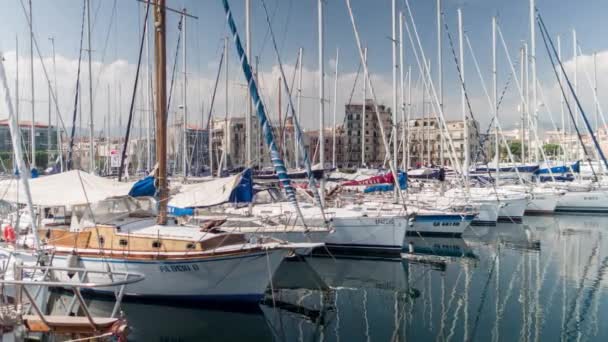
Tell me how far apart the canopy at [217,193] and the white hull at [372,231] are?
7690 millimetres

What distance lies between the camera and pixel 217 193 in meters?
16.7

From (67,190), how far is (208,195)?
489 centimetres

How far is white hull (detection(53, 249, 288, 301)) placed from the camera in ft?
48.3

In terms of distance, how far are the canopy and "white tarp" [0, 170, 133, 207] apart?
196cm

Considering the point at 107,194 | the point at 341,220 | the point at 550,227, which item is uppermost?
the point at 107,194

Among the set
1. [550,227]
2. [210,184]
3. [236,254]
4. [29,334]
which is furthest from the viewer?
[550,227]

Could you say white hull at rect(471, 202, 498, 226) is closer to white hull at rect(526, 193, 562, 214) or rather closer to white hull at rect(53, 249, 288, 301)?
white hull at rect(526, 193, 562, 214)

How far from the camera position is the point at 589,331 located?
44.3 ft

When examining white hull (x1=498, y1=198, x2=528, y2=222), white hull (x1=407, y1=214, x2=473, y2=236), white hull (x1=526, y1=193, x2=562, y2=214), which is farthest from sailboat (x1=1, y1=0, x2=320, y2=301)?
white hull (x1=526, y1=193, x2=562, y2=214)

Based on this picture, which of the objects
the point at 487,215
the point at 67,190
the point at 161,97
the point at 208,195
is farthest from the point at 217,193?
the point at 487,215

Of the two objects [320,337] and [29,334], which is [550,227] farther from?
[29,334]

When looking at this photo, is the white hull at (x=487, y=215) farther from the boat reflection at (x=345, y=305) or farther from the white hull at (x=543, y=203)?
the boat reflection at (x=345, y=305)

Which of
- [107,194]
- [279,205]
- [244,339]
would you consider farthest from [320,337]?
[279,205]

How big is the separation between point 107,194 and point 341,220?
11.9 meters
